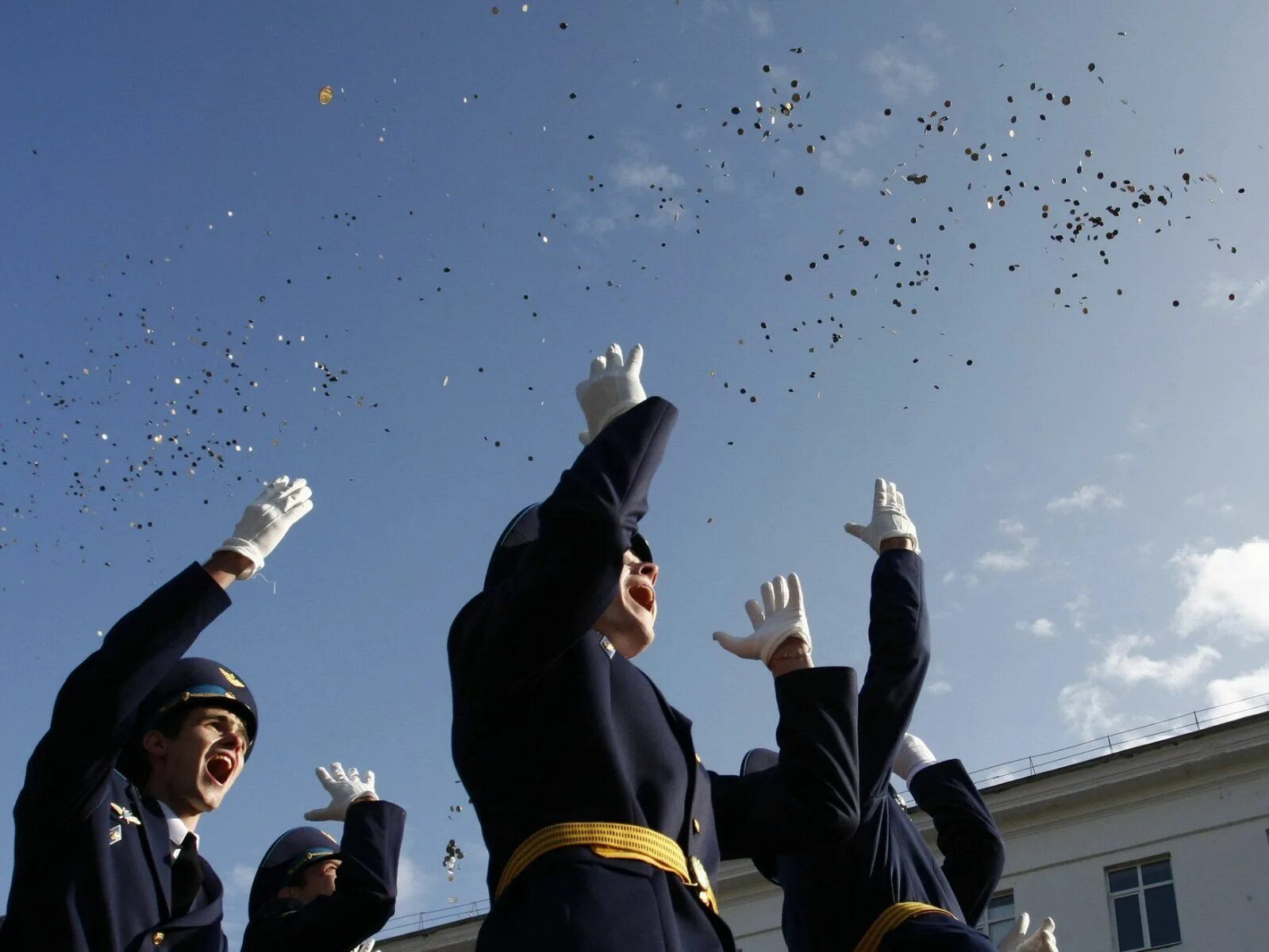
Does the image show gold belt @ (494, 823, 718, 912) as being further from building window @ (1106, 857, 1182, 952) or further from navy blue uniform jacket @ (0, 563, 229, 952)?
building window @ (1106, 857, 1182, 952)

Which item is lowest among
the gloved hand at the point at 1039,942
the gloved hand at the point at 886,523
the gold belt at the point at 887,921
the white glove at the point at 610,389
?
the gold belt at the point at 887,921

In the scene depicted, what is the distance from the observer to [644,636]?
432 cm

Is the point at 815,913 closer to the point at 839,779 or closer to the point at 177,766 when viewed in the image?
the point at 839,779

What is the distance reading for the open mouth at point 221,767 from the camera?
529 centimetres

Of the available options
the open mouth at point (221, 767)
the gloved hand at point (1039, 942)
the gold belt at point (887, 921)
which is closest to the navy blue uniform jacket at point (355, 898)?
the open mouth at point (221, 767)

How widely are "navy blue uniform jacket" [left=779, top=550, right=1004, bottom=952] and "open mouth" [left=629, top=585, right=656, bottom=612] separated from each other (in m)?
1.35

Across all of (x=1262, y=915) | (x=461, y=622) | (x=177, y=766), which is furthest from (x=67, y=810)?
(x=1262, y=915)

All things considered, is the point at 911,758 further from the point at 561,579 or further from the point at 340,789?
the point at 561,579

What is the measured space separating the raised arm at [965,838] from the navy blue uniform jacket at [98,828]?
3.03m

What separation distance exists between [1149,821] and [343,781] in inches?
812

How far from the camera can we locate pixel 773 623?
15.7 ft

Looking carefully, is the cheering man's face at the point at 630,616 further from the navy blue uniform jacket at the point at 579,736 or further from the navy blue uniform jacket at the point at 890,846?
the navy blue uniform jacket at the point at 890,846

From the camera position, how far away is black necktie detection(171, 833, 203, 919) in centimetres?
472

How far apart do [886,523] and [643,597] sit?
224 cm
